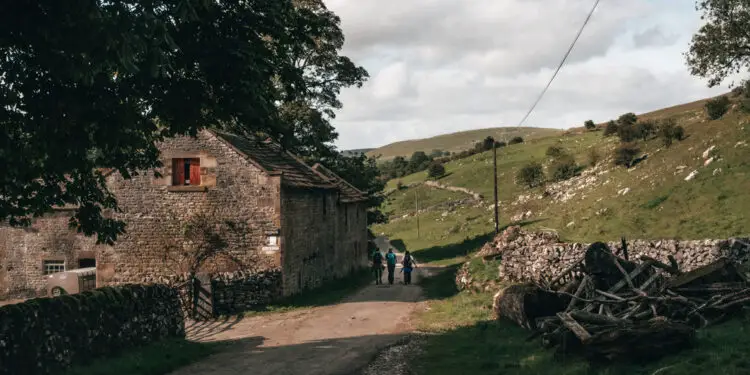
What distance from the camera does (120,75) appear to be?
9.69 m

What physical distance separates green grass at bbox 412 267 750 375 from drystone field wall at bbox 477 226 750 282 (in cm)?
174

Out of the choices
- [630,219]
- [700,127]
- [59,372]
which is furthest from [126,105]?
[700,127]

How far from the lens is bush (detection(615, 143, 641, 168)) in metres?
47.3

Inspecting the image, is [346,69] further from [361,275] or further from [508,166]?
[508,166]

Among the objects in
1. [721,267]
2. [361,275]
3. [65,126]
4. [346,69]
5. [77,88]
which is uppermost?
[346,69]

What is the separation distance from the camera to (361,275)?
125 feet

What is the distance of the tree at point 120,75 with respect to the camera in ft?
25.9

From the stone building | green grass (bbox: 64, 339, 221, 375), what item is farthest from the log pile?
the stone building

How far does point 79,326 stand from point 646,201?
30.7 meters

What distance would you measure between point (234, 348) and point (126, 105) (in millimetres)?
8763

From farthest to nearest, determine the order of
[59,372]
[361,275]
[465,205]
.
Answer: [465,205]
[361,275]
[59,372]

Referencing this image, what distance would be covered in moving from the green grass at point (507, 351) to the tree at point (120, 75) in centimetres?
625

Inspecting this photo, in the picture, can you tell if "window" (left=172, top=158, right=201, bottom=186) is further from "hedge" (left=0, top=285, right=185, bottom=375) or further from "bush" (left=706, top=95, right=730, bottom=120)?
"bush" (left=706, top=95, right=730, bottom=120)

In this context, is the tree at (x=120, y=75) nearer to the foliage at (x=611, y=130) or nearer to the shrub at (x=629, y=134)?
the shrub at (x=629, y=134)
